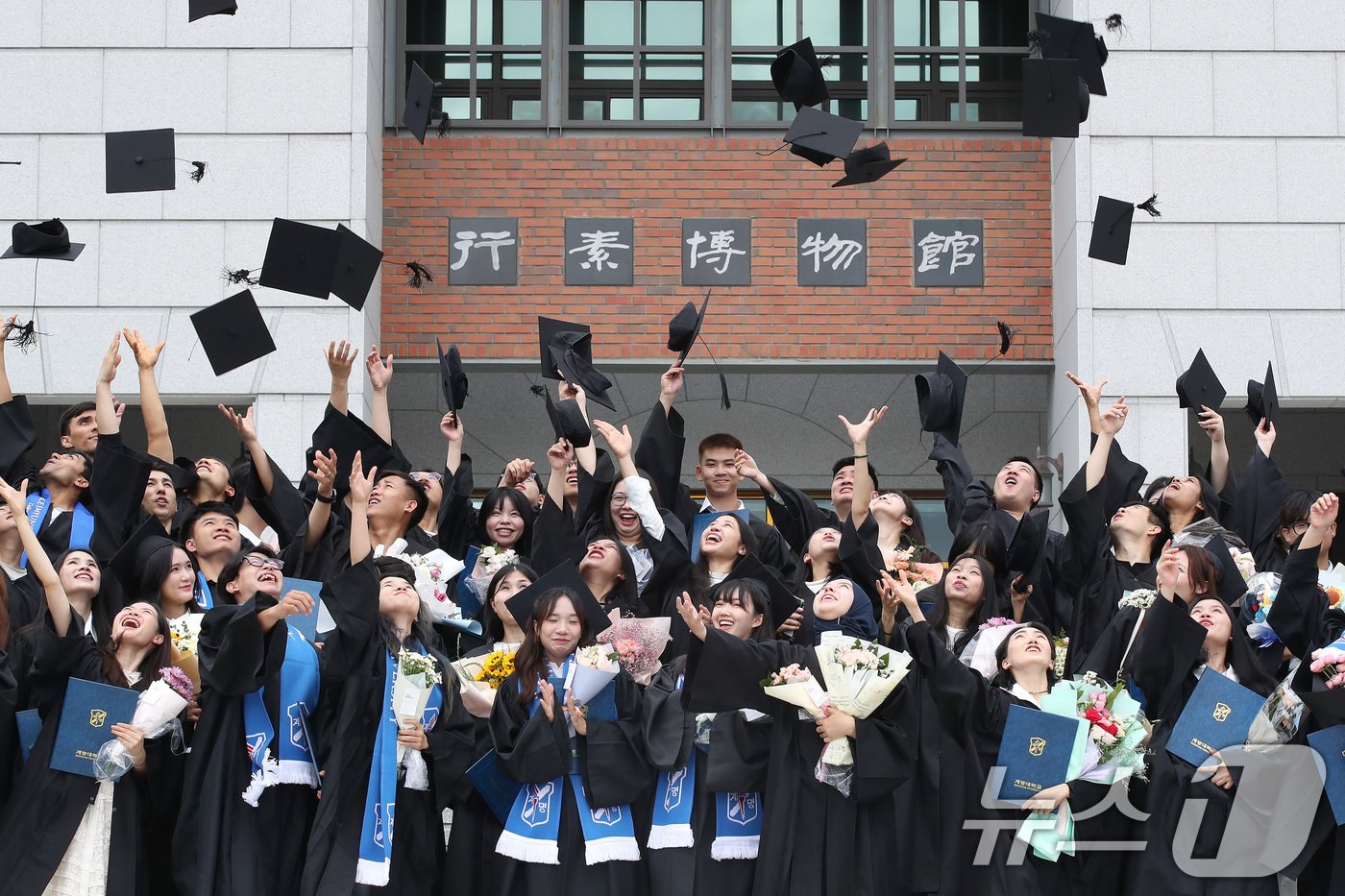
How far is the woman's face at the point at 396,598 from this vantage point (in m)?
5.64

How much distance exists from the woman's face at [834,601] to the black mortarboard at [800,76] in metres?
3.19

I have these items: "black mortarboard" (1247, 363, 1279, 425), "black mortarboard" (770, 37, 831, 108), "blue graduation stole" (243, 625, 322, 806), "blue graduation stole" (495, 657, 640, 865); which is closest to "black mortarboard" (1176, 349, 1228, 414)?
"black mortarboard" (1247, 363, 1279, 425)

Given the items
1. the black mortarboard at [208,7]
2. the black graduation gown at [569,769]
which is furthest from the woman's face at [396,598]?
the black mortarboard at [208,7]

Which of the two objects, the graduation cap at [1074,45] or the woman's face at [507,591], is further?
the graduation cap at [1074,45]

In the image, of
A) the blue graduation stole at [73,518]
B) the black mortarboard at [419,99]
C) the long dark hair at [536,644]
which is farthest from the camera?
the black mortarboard at [419,99]

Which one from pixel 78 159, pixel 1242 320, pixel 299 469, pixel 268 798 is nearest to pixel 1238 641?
pixel 268 798

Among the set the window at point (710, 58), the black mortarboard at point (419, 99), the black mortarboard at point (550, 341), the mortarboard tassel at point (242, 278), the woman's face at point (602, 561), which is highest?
the window at point (710, 58)

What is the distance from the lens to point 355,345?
33.0 ft

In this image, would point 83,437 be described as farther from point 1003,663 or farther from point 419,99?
point 1003,663

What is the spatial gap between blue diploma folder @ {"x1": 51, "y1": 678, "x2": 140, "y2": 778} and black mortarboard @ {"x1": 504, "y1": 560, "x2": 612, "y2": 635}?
1286mm

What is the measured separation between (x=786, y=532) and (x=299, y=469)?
3.78 meters

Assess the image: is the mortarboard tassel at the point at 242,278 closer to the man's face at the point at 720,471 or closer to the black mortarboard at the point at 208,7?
the black mortarboard at the point at 208,7

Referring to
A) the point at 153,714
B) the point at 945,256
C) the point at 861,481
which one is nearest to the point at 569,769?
the point at 153,714

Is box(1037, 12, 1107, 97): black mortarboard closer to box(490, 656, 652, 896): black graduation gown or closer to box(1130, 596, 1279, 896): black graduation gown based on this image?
box(1130, 596, 1279, 896): black graduation gown
